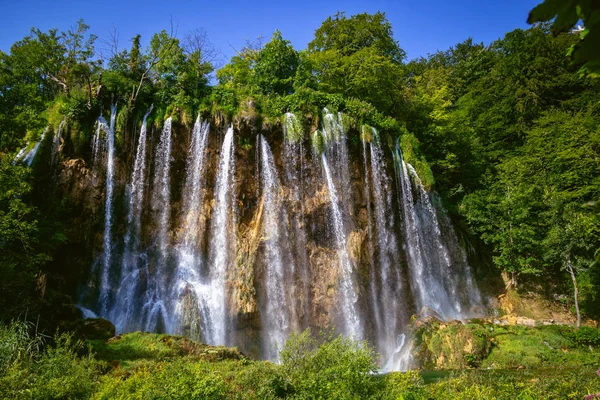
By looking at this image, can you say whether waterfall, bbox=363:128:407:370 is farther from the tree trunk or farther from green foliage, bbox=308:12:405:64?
green foliage, bbox=308:12:405:64

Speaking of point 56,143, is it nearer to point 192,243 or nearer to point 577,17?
point 192,243

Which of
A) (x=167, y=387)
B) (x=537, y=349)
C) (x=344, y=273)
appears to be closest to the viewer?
(x=167, y=387)

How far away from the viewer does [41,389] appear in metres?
6.87

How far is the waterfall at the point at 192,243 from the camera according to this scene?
A: 1717 centimetres

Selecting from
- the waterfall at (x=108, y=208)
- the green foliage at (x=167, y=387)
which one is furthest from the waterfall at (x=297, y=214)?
the green foliage at (x=167, y=387)

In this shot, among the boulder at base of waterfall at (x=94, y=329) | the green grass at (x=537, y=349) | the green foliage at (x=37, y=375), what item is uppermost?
the boulder at base of waterfall at (x=94, y=329)

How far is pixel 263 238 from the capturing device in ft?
63.1

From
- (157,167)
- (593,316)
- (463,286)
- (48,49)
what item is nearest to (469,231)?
(463,286)

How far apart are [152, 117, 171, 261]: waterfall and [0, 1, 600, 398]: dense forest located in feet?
3.40

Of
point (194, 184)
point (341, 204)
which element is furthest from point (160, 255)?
point (341, 204)

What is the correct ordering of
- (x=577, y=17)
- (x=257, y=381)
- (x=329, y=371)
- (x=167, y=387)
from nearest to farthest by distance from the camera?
(x=577, y=17), (x=167, y=387), (x=329, y=371), (x=257, y=381)

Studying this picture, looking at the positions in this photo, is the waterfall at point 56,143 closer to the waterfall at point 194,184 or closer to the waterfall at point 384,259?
the waterfall at point 194,184

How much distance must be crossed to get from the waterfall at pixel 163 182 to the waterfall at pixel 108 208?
2.12 meters

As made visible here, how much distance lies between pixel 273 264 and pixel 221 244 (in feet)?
9.20
